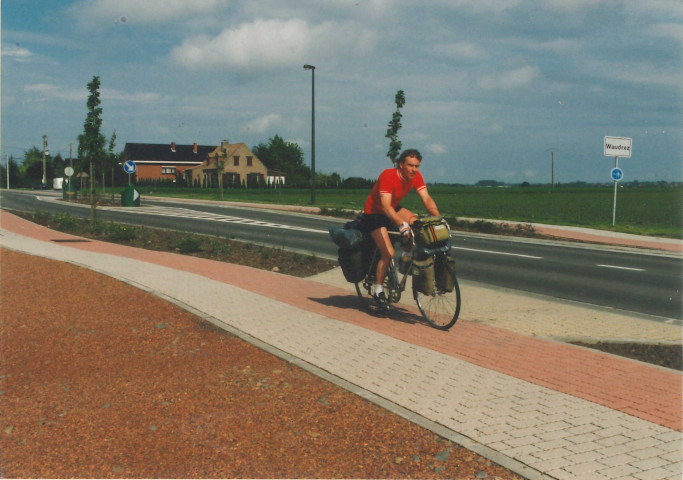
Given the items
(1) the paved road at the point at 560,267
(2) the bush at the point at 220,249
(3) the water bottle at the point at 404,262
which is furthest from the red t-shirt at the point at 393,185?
(2) the bush at the point at 220,249

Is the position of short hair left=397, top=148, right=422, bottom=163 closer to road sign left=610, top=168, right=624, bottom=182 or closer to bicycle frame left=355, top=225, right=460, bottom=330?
bicycle frame left=355, top=225, right=460, bottom=330

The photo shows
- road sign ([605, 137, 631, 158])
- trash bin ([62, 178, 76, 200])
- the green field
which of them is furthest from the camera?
trash bin ([62, 178, 76, 200])

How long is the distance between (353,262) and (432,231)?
4.13 ft

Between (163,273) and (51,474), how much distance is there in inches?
273

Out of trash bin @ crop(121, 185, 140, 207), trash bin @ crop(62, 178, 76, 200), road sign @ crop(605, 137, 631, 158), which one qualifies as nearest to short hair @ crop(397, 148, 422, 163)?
road sign @ crop(605, 137, 631, 158)

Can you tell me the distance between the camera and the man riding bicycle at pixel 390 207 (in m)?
7.09

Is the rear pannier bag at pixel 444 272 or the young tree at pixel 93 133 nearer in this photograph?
the rear pannier bag at pixel 444 272

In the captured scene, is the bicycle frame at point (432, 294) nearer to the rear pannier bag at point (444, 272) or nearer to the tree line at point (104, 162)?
the rear pannier bag at point (444, 272)

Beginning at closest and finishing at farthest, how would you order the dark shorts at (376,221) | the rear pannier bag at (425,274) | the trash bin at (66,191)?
the rear pannier bag at (425,274) → the dark shorts at (376,221) → the trash bin at (66,191)

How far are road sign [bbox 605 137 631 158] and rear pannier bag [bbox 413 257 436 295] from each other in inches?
719

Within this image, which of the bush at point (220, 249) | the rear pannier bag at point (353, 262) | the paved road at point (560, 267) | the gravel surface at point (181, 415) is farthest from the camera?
the bush at point (220, 249)

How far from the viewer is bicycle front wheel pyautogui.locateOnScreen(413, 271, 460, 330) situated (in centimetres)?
696

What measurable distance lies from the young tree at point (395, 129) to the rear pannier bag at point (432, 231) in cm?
2502

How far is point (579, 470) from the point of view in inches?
141
